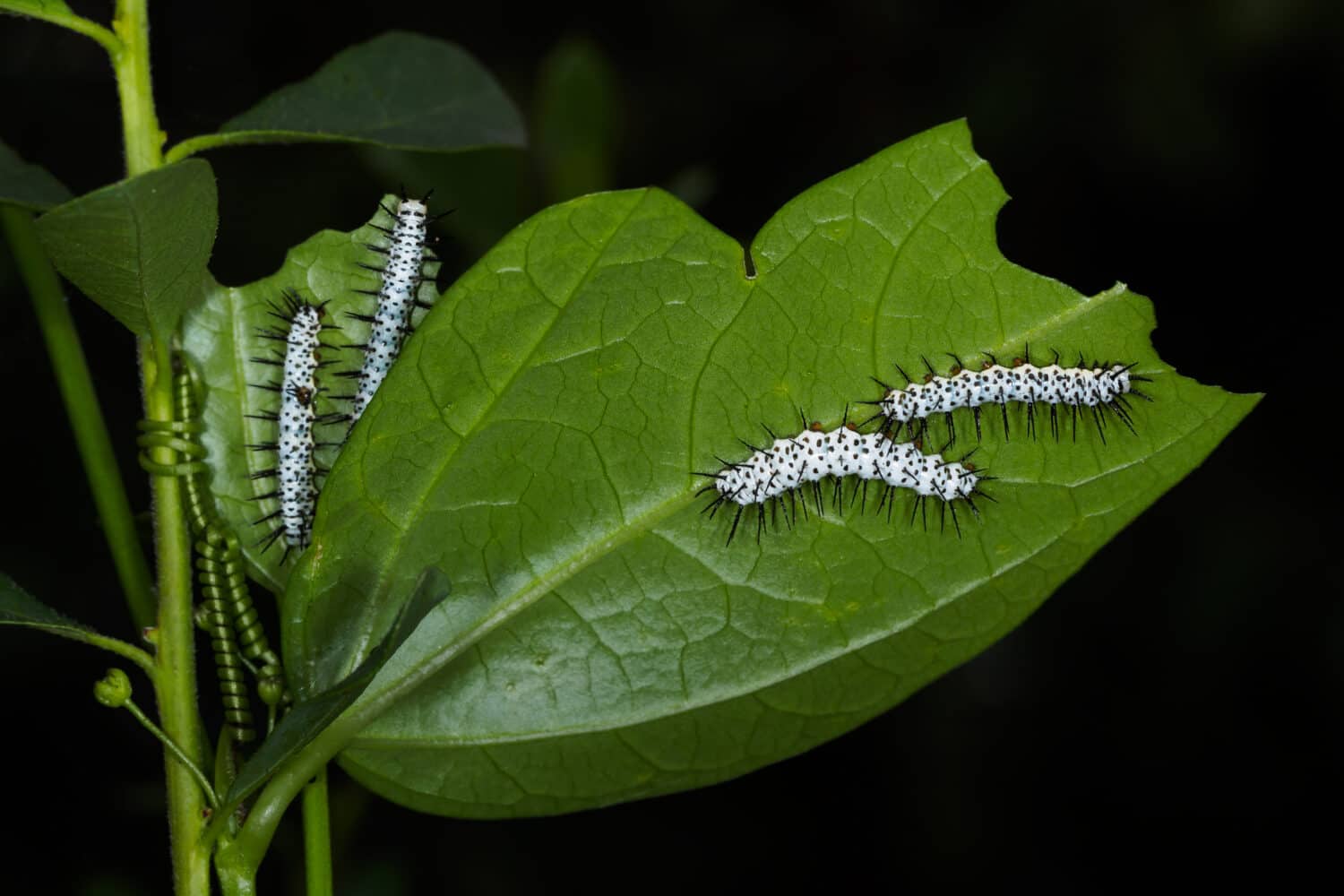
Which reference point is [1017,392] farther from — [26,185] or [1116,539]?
[1116,539]

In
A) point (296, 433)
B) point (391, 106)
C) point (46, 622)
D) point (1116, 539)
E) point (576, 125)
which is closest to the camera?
point (46, 622)

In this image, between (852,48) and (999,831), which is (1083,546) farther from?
(852,48)

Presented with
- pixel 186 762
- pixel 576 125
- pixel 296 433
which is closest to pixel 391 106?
pixel 296 433

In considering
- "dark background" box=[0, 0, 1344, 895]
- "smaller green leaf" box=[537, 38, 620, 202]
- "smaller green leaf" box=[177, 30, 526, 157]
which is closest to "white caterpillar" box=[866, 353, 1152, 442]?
"smaller green leaf" box=[177, 30, 526, 157]

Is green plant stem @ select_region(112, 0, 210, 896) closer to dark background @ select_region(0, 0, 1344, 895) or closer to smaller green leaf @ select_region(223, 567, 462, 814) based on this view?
smaller green leaf @ select_region(223, 567, 462, 814)

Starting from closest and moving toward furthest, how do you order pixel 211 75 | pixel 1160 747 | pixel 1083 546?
pixel 1083 546, pixel 211 75, pixel 1160 747

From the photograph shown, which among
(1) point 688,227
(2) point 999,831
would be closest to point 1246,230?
(2) point 999,831

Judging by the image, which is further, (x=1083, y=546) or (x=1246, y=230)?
(x=1246, y=230)
